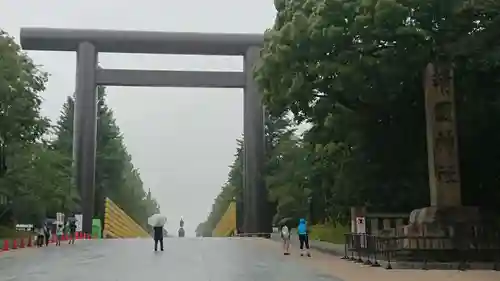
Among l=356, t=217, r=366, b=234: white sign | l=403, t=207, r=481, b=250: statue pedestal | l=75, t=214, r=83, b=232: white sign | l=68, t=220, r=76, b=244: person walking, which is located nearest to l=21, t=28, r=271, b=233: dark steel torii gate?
l=75, t=214, r=83, b=232: white sign

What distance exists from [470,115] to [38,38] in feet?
100

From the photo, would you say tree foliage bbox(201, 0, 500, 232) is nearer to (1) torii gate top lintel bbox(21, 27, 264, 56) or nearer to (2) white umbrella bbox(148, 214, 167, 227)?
(2) white umbrella bbox(148, 214, 167, 227)

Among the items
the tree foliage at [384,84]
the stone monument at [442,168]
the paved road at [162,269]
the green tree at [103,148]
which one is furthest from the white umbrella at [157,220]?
the green tree at [103,148]

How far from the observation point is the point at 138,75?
1763 inches

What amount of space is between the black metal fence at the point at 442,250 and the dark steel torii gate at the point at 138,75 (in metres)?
27.1

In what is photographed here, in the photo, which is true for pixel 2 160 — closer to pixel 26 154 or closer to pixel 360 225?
pixel 26 154

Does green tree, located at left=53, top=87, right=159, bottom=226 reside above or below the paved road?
above

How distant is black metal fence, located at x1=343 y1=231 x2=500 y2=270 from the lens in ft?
59.7

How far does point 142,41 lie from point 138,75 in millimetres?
2131

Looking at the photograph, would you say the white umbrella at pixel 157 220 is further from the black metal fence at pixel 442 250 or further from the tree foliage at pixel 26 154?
the tree foliage at pixel 26 154

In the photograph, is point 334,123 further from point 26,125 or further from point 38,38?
point 38,38

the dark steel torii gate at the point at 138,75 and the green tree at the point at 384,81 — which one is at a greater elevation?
the dark steel torii gate at the point at 138,75

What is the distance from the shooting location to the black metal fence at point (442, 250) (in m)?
18.2

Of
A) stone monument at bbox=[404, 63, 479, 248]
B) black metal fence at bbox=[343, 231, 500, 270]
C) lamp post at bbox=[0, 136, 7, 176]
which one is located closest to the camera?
black metal fence at bbox=[343, 231, 500, 270]
